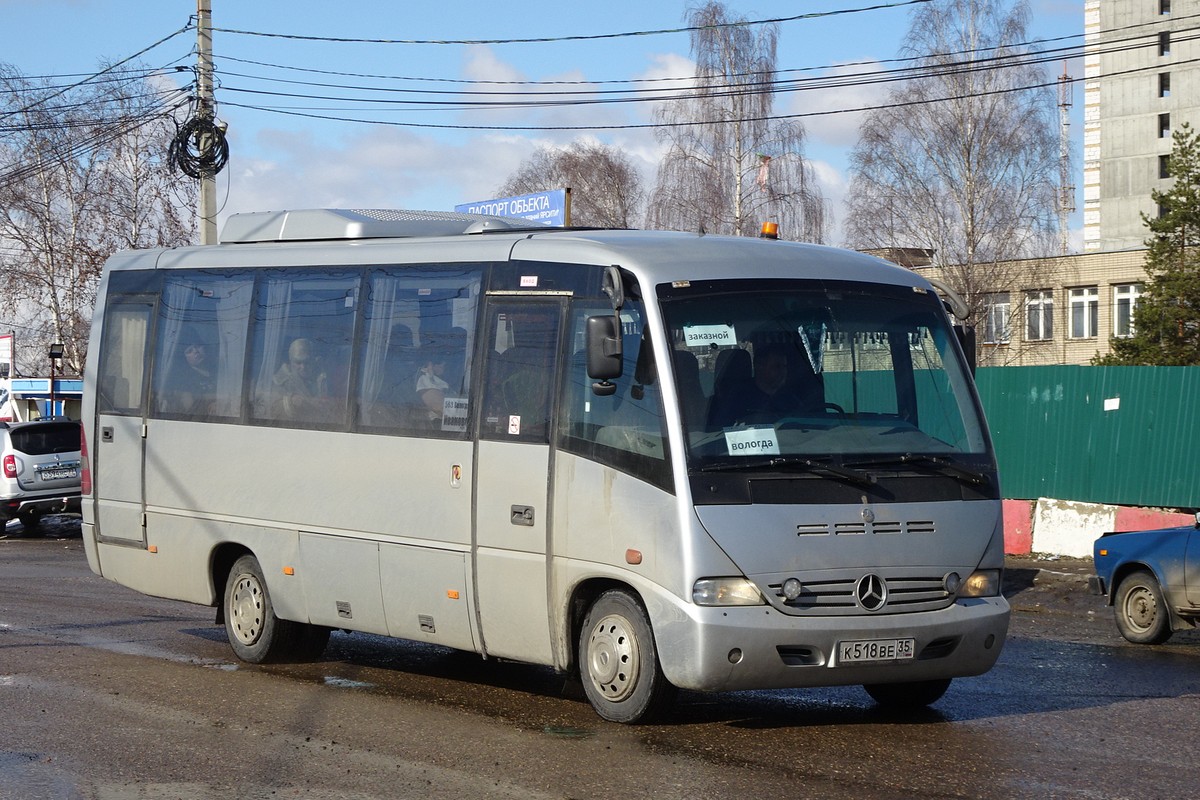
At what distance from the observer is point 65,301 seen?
49.2 meters

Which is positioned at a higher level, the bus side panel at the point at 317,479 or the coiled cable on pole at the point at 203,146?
the coiled cable on pole at the point at 203,146

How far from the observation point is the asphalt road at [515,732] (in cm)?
695

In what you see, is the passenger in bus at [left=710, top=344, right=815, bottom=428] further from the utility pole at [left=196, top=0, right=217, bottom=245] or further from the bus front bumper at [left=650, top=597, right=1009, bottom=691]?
the utility pole at [left=196, top=0, right=217, bottom=245]

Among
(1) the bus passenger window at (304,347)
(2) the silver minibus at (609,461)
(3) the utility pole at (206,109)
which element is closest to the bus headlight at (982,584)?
(2) the silver minibus at (609,461)

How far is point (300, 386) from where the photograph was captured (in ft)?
35.4

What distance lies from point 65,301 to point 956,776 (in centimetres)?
4649

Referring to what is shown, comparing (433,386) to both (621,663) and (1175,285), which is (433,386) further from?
(1175,285)

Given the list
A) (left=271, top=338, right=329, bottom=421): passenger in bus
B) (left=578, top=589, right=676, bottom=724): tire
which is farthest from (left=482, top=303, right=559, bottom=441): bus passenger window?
(left=271, top=338, right=329, bottom=421): passenger in bus

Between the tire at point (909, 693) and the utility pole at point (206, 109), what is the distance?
57.3 ft

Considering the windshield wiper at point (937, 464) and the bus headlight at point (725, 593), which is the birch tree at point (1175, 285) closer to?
the windshield wiper at point (937, 464)

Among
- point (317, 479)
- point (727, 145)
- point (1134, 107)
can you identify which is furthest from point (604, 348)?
point (1134, 107)

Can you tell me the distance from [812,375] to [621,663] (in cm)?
189

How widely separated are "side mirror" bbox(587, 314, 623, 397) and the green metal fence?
13.1 metres

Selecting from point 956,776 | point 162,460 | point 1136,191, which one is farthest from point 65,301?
point 1136,191
